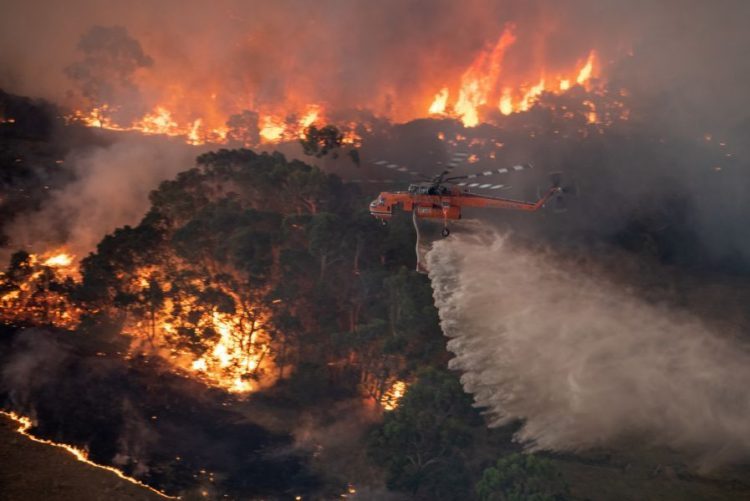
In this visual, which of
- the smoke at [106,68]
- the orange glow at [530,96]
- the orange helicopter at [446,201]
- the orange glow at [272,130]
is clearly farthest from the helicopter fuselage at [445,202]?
the smoke at [106,68]

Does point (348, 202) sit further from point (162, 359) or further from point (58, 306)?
point (58, 306)

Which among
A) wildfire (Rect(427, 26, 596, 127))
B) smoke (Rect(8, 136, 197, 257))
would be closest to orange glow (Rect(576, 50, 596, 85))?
wildfire (Rect(427, 26, 596, 127))

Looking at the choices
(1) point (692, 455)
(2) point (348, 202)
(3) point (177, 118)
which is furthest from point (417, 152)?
(1) point (692, 455)

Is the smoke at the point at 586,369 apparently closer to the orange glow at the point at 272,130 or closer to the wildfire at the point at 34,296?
the wildfire at the point at 34,296

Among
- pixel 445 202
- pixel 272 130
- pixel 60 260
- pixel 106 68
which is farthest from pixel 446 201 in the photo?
pixel 106 68

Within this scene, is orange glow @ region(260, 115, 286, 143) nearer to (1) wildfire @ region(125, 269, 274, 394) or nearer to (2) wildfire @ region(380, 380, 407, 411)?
(1) wildfire @ region(125, 269, 274, 394)

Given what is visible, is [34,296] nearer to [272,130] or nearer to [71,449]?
[71,449]
